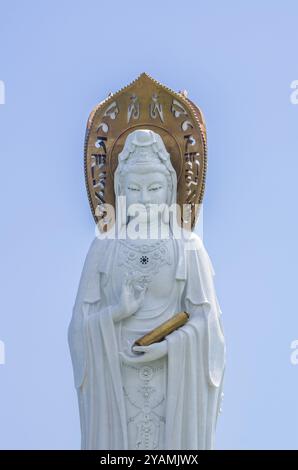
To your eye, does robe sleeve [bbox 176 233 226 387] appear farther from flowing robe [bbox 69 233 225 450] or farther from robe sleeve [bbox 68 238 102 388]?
robe sleeve [bbox 68 238 102 388]

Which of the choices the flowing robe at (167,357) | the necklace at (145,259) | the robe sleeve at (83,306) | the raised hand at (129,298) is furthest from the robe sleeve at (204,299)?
the robe sleeve at (83,306)

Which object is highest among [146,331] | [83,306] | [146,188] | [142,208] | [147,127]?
[147,127]

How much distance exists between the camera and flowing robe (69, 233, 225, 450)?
17922mm

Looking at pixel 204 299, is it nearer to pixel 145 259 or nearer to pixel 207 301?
pixel 207 301

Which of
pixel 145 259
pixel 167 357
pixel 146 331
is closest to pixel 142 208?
pixel 145 259

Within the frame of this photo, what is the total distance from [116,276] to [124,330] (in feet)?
1.60

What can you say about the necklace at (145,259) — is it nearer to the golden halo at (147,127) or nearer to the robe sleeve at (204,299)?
the robe sleeve at (204,299)

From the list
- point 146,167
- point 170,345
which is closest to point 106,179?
point 146,167

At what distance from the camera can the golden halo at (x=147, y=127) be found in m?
18.7

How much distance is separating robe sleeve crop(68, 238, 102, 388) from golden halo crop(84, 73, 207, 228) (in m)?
0.42

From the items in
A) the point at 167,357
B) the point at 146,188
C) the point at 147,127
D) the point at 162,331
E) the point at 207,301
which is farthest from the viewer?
the point at 147,127

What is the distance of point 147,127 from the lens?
18812 millimetres

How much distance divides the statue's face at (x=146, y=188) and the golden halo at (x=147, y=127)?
0.24m

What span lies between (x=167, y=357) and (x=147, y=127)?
6.97 ft
